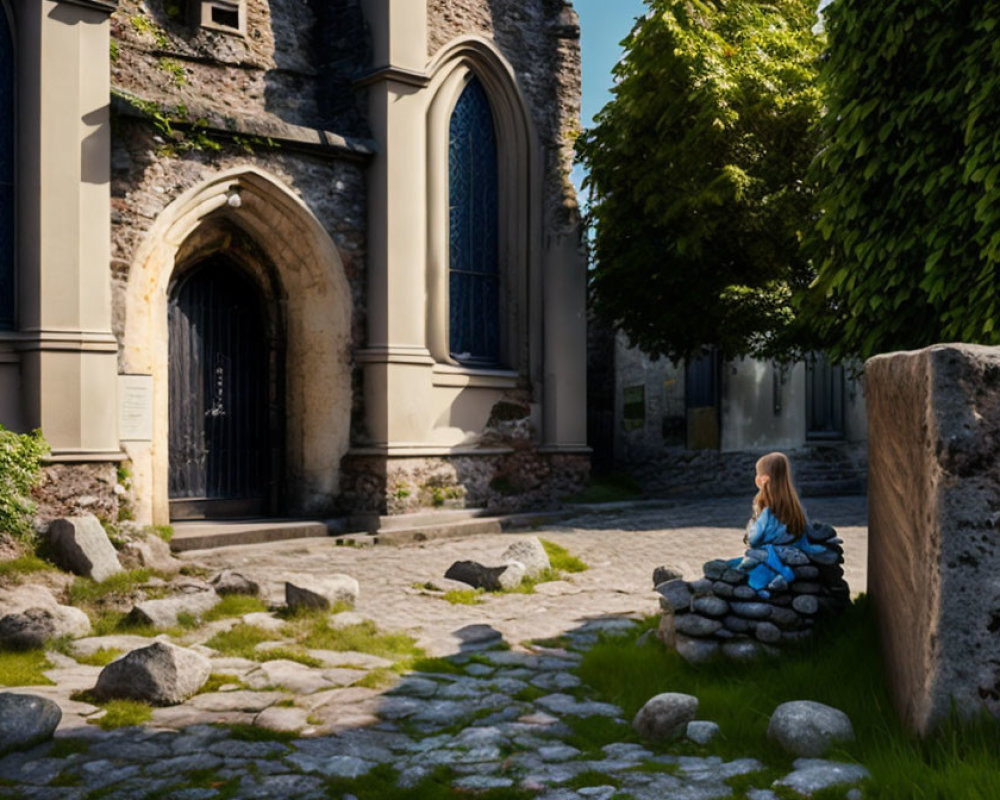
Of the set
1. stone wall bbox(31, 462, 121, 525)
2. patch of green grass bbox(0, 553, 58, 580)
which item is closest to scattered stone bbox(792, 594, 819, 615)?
patch of green grass bbox(0, 553, 58, 580)

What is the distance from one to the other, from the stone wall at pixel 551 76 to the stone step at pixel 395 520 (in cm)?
467

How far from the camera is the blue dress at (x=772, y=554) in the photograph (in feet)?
18.3

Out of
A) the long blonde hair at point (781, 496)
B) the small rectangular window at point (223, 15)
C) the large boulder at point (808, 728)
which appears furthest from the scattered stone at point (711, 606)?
the small rectangular window at point (223, 15)

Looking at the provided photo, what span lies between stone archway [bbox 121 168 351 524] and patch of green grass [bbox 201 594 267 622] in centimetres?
335

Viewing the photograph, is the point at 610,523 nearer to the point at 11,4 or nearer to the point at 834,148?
the point at 834,148

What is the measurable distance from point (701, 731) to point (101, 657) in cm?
380

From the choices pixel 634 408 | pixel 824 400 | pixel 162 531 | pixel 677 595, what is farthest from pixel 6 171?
pixel 824 400

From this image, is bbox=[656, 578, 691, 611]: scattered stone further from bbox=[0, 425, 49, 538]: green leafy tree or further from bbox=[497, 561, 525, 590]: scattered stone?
bbox=[0, 425, 49, 538]: green leafy tree

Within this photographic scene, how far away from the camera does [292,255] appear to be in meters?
12.1

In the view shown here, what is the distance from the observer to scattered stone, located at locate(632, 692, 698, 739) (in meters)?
4.62

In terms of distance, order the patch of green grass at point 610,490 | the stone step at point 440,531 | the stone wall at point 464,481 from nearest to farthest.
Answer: the stone step at point 440,531 < the stone wall at point 464,481 < the patch of green grass at point 610,490

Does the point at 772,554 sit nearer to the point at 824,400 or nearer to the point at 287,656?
the point at 287,656

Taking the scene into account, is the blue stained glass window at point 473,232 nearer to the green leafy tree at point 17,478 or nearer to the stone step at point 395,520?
the stone step at point 395,520

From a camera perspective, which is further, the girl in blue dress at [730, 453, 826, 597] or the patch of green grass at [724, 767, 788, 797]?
the girl in blue dress at [730, 453, 826, 597]
